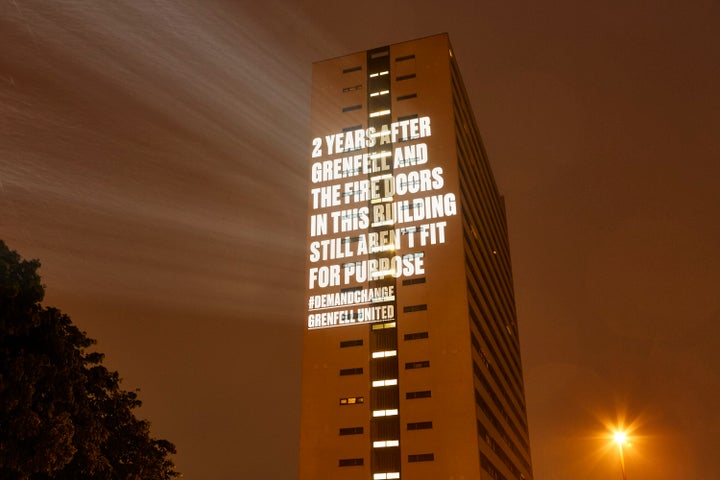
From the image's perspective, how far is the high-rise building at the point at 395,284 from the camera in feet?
225

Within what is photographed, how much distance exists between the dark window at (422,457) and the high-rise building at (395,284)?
13cm

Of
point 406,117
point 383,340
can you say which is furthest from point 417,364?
point 406,117

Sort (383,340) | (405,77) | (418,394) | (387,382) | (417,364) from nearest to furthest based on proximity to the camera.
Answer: (418,394) < (417,364) < (387,382) < (383,340) < (405,77)

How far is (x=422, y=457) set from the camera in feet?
219

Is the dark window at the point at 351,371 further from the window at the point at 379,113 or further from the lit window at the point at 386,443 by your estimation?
the window at the point at 379,113

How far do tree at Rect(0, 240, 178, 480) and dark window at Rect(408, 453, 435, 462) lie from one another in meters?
45.0

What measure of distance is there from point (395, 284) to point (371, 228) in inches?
263

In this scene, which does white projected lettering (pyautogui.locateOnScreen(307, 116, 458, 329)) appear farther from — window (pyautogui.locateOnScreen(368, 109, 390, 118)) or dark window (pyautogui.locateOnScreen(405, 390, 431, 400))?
dark window (pyautogui.locateOnScreen(405, 390, 431, 400))

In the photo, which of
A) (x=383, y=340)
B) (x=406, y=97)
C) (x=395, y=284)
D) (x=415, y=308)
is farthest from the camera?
(x=406, y=97)

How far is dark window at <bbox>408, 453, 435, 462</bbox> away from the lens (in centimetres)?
6650

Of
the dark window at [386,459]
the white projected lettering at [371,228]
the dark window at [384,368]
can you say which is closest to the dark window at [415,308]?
the white projected lettering at [371,228]

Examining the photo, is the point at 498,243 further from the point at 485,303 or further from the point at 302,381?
the point at 302,381

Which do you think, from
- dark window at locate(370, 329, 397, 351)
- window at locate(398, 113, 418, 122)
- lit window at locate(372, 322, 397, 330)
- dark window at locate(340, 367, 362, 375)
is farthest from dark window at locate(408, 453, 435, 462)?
window at locate(398, 113, 418, 122)

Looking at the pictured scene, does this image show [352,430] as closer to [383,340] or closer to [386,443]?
[386,443]
